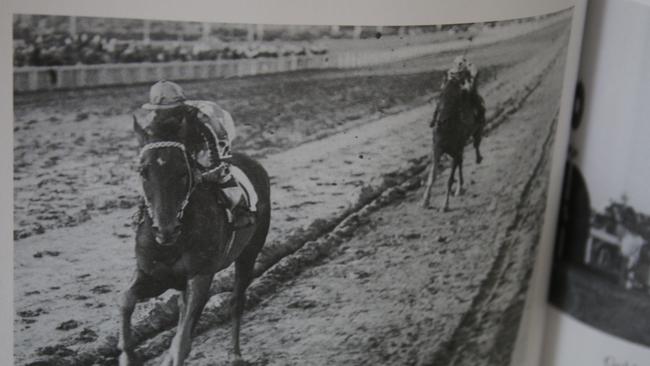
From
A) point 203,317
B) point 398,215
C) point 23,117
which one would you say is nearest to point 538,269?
point 398,215

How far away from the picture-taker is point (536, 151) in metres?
0.65

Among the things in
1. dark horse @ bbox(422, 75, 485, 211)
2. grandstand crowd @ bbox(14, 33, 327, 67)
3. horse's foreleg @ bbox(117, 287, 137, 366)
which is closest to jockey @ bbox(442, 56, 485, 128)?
dark horse @ bbox(422, 75, 485, 211)

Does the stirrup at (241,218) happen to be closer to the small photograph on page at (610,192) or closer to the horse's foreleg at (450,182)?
the horse's foreleg at (450,182)

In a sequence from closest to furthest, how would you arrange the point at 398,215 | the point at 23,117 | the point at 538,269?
the point at 23,117 < the point at 398,215 < the point at 538,269

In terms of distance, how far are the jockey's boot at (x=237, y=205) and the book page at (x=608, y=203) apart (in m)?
0.30

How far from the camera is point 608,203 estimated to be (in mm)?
704

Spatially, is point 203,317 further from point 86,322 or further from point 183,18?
point 183,18

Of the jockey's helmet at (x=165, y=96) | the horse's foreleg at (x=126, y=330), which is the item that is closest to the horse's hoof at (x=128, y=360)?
the horse's foreleg at (x=126, y=330)

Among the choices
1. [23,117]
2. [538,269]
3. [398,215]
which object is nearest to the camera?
[23,117]

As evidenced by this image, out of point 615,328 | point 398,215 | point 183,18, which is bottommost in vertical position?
point 615,328

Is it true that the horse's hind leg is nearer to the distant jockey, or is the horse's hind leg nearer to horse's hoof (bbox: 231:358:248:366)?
horse's hoof (bbox: 231:358:248:366)

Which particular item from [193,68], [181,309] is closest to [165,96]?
[193,68]

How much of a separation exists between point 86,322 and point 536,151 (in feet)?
1.09

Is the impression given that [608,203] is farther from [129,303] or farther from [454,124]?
[129,303]
